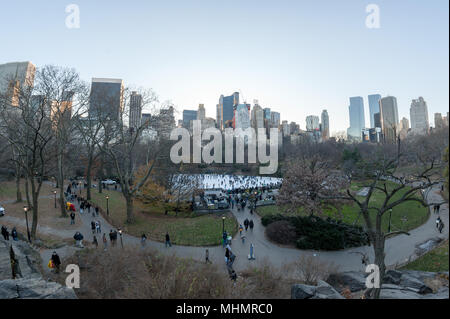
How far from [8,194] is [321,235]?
36669mm

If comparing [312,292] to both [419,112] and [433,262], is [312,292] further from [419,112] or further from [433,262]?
[419,112]

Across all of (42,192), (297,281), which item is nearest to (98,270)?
(297,281)

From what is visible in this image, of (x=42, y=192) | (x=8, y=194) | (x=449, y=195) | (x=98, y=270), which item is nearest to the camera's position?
(x=449, y=195)

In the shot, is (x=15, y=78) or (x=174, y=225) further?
(x=174, y=225)

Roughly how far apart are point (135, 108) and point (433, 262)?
23.3 m

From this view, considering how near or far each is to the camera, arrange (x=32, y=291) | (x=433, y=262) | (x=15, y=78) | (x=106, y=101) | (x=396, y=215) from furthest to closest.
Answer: (x=106, y=101) → (x=396, y=215) → (x=15, y=78) → (x=433, y=262) → (x=32, y=291)

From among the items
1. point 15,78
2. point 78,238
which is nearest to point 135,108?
point 15,78

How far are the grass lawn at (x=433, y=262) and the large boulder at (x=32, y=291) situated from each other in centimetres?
1497

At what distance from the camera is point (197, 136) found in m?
54.4

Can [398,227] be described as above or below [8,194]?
below

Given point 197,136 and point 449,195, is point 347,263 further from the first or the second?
point 197,136

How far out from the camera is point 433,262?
492 inches

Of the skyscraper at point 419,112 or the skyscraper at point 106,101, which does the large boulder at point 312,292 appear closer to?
the skyscraper at point 419,112
